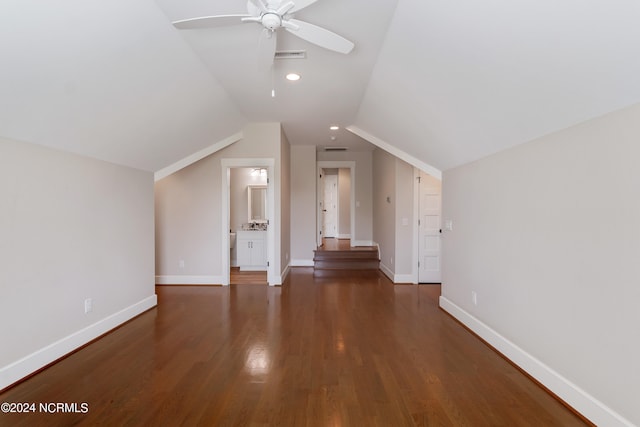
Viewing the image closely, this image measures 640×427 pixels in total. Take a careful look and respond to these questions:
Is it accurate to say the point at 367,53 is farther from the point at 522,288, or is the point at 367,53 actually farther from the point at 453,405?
the point at 453,405

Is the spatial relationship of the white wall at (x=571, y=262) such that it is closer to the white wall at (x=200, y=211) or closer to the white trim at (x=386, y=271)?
the white trim at (x=386, y=271)

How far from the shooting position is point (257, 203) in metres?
7.57

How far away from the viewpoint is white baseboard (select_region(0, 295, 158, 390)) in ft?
7.37

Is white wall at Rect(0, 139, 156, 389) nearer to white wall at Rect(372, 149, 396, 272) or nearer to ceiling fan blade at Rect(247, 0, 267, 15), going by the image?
ceiling fan blade at Rect(247, 0, 267, 15)

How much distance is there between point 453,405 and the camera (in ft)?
6.78

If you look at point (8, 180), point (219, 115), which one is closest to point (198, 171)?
point (219, 115)

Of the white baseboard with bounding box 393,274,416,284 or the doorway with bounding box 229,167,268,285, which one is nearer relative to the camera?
the white baseboard with bounding box 393,274,416,284

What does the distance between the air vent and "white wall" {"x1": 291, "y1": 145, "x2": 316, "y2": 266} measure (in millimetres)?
4146

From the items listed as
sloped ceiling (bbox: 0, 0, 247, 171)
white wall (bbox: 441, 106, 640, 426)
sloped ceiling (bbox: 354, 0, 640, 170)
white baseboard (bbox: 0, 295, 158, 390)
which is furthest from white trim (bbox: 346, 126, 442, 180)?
white baseboard (bbox: 0, 295, 158, 390)

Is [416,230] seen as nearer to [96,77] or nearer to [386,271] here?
[386,271]

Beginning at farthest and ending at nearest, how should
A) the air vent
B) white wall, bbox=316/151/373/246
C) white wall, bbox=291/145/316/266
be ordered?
white wall, bbox=316/151/373/246 < white wall, bbox=291/145/316/266 < the air vent

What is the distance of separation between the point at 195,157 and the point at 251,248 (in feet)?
7.76

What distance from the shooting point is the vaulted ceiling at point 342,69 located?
160cm

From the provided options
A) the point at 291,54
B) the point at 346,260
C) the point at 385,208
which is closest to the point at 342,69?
the point at 291,54
